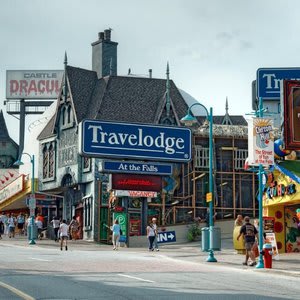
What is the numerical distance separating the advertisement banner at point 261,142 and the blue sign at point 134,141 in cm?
1518

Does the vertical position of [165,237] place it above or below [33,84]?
below

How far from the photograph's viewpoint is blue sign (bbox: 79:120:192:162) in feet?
129

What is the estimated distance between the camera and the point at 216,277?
20.4 metres

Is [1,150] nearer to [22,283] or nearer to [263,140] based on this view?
[263,140]

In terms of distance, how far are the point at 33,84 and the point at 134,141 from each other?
43.0 m

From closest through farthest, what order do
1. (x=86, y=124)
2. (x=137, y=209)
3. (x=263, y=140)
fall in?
1. (x=263, y=140)
2. (x=86, y=124)
3. (x=137, y=209)

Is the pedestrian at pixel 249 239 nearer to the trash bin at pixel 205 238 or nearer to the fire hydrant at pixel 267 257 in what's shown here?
the fire hydrant at pixel 267 257

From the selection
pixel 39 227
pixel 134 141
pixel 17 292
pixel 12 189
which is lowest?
pixel 17 292

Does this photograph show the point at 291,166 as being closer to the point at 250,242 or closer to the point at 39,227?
the point at 250,242

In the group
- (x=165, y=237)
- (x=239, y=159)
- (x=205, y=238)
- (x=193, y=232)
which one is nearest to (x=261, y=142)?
(x=205, y=238)

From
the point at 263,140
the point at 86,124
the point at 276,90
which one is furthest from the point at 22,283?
the point at 86,124

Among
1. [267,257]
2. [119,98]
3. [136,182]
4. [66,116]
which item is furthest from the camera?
[66,116]

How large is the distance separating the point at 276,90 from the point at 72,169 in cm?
2648

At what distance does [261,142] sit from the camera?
2534cm
